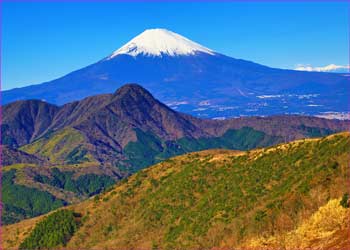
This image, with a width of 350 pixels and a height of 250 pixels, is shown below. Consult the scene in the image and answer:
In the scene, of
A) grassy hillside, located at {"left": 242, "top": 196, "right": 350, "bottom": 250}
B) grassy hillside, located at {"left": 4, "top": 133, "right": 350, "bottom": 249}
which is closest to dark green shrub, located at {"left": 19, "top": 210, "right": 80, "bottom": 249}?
grassy hillside, located at {"left": 4, "top": 133, "right": 350, "bottom": 249}

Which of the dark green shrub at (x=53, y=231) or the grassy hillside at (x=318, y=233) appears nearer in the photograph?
the grassy hillside at (x=318, y=233)

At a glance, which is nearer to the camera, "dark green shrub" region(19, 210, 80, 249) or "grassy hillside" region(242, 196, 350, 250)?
"grassy hillside" region(242, 196, 350, 250)

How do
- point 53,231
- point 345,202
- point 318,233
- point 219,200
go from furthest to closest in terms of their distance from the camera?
point 53,231 → point 219,200 → point 345,202 → point 318,233

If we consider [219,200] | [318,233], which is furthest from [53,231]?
[318,233]

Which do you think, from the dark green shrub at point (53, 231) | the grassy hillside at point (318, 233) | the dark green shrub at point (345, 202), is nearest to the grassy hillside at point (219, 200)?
the grassy hillside at point (318, 233)

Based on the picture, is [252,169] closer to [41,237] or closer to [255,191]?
[255,191]

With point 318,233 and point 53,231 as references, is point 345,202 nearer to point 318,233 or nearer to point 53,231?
point 318,233

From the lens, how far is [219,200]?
301 feet

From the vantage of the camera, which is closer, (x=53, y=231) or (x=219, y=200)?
(x=219, y=200)

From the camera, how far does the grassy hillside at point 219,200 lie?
227ft

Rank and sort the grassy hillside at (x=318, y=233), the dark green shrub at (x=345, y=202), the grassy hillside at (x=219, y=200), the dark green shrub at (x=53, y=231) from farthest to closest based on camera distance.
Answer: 1. the dark green shrub at (x=53, y=231)
2. the grassy hillside at (x=219, y=200)
3. the dark green shrub at (x=345, y=202)
4. the grassy hillside at (x=318, y=233)

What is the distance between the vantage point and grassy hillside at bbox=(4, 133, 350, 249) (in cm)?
6925

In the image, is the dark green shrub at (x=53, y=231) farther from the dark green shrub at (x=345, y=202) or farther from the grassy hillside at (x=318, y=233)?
the dark green shrub at (x=345, y=202)

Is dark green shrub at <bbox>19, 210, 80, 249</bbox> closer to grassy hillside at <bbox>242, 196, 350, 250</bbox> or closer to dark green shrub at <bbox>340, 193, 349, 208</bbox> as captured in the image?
grassy hillside at <bbox>242, 196, 350, 250</bbox>
